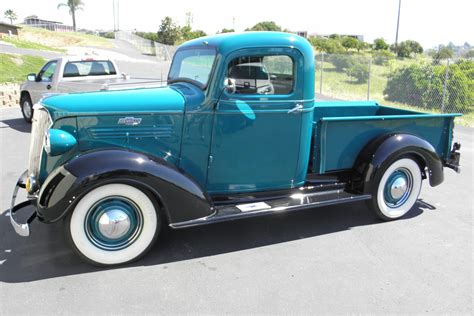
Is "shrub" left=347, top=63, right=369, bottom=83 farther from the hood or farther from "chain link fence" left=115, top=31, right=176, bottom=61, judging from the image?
"chain link fence" left=115, top=31, right=176, bottom=61

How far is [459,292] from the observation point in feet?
10.2

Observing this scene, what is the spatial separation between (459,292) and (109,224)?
111 inches

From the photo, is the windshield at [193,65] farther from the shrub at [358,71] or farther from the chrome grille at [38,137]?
the shrub at [358,71]

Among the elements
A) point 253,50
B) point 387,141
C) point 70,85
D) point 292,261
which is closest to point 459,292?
point 292,261

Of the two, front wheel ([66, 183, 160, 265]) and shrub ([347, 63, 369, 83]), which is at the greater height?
shrub ([347, 63, 369, 83])

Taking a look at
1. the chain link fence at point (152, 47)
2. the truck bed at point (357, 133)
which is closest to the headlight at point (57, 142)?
the truck bed at point (357, 133)

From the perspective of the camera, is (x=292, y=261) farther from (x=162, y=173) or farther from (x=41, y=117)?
(x=41, y=117)

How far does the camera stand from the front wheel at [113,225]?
10.6 feet

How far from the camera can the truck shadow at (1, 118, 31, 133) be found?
9.16 metres

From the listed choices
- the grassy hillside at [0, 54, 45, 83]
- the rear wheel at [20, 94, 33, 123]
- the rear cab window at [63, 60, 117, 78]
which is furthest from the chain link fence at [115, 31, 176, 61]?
the rear cab window at [63, 60, 117, 78]

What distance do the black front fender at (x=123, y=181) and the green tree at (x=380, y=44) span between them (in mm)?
44849

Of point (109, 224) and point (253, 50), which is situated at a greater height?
point (253, 50)

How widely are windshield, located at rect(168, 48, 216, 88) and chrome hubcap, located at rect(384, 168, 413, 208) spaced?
2300mm

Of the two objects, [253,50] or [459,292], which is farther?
[253,50]
